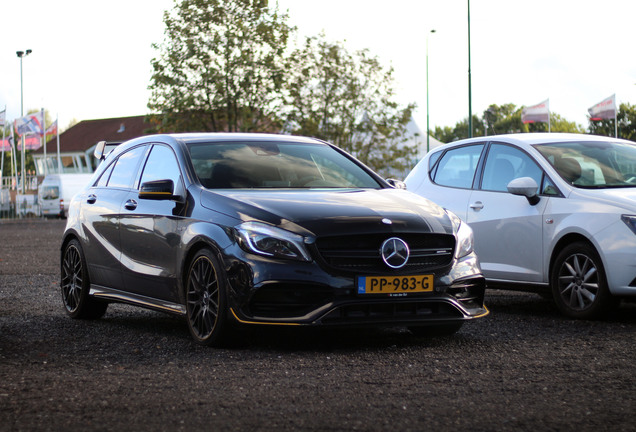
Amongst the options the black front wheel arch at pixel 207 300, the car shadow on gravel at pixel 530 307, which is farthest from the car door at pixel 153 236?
the car shadow on gravel at pixel 530 307

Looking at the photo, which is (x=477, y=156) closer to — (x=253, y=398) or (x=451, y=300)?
(x=451, y=300)

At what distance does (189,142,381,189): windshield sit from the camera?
291 inches

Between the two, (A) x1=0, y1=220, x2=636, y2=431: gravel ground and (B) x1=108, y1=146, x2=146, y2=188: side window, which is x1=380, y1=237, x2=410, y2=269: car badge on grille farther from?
(B) x1=108, y1=146, x2=146, y2=188: side window

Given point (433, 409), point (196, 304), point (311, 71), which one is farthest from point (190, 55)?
point (433, 409)

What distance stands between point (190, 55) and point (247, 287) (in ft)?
106

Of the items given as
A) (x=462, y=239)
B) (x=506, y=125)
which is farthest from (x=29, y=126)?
(x=506, y=125)

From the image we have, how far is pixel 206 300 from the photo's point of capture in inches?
266

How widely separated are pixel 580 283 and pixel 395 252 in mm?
2615

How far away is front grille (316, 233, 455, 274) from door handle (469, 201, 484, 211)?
2949 millimetres

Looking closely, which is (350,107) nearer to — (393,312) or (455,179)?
(455,179)

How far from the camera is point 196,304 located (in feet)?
22.6

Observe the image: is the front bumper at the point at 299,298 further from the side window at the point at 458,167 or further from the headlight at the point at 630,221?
the side window at the point at 458,167

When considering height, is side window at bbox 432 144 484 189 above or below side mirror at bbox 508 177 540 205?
above

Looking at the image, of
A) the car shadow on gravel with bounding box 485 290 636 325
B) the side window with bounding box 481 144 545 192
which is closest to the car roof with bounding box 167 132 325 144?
the side window with bounding box 481 144 545 192
